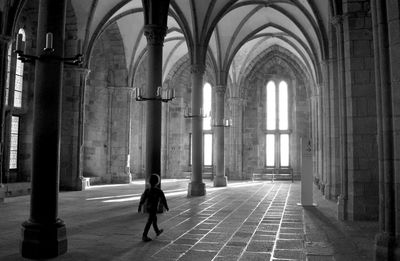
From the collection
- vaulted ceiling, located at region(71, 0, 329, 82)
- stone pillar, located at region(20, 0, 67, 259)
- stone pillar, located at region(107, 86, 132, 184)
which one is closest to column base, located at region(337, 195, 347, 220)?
stone pillar, located at region(20, 0, 67, 259)

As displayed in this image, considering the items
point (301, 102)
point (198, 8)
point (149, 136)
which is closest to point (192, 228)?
point (149, 136)

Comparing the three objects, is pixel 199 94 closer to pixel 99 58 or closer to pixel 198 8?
pixel 198 8

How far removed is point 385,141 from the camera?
5.67 metres

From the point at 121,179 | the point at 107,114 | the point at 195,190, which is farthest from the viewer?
the point at 107,114

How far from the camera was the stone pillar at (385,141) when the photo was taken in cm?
549

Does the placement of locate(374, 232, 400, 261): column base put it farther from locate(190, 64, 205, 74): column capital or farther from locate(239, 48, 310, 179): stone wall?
locate(239, 48, 310, 179): stone wall

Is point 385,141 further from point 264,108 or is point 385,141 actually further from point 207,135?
point 207,135

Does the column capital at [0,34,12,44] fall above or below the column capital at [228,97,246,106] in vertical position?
below

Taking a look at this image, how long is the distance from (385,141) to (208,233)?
3765 mm

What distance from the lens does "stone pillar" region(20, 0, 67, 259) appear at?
19.2ft

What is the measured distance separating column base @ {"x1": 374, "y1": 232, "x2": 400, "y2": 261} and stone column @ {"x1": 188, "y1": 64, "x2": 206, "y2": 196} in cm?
1026

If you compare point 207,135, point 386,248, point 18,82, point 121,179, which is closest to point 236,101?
point 207,135

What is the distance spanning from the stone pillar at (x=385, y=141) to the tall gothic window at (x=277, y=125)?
2342cm

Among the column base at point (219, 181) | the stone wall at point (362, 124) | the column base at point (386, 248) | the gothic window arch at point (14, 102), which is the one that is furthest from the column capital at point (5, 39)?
the column base at point (386, 248)
